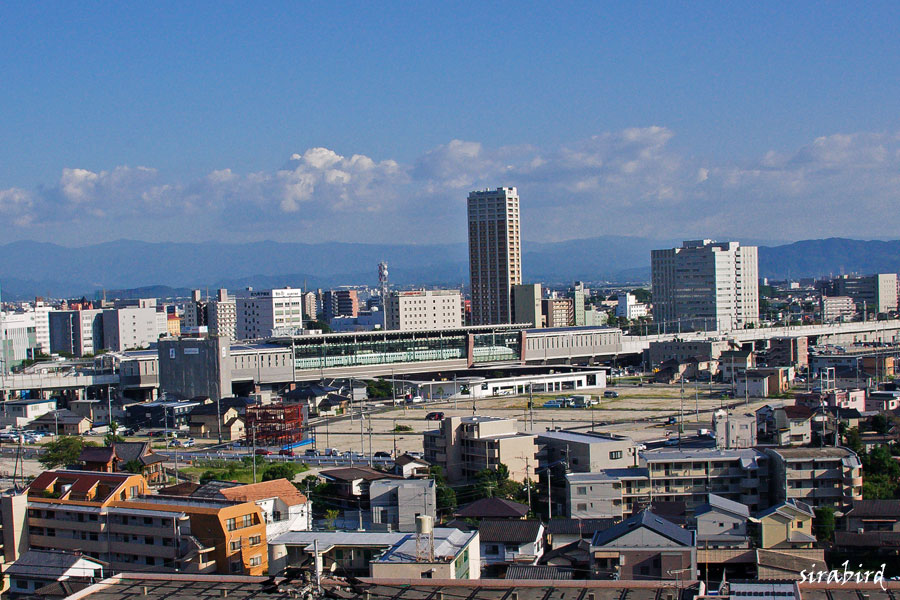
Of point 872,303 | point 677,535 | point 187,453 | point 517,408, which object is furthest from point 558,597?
point 872,303

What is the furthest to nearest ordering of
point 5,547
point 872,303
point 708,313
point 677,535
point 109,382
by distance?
1. point 872,303
2. point 708,313
3. point 109,382
4. point 5,547
5. point 677,535

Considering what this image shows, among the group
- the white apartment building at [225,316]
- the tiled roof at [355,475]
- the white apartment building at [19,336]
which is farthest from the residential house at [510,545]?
the white apartment building at [225,316]

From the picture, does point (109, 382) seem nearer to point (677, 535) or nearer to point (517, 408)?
point (517, 408)

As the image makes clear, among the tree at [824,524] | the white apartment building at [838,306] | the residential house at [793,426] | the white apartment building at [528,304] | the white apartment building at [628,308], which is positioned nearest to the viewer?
the tree at [824,524]

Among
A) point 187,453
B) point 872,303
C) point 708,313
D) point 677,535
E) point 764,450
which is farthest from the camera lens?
point 872,303

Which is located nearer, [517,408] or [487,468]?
[487,468]

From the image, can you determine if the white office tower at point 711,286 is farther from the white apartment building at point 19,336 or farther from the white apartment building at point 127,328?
the white apartment building at point 19,336

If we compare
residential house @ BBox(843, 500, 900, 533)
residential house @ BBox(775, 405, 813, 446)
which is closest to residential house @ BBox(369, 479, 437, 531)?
residential house @ BBox(843, 500, 900, 533)
